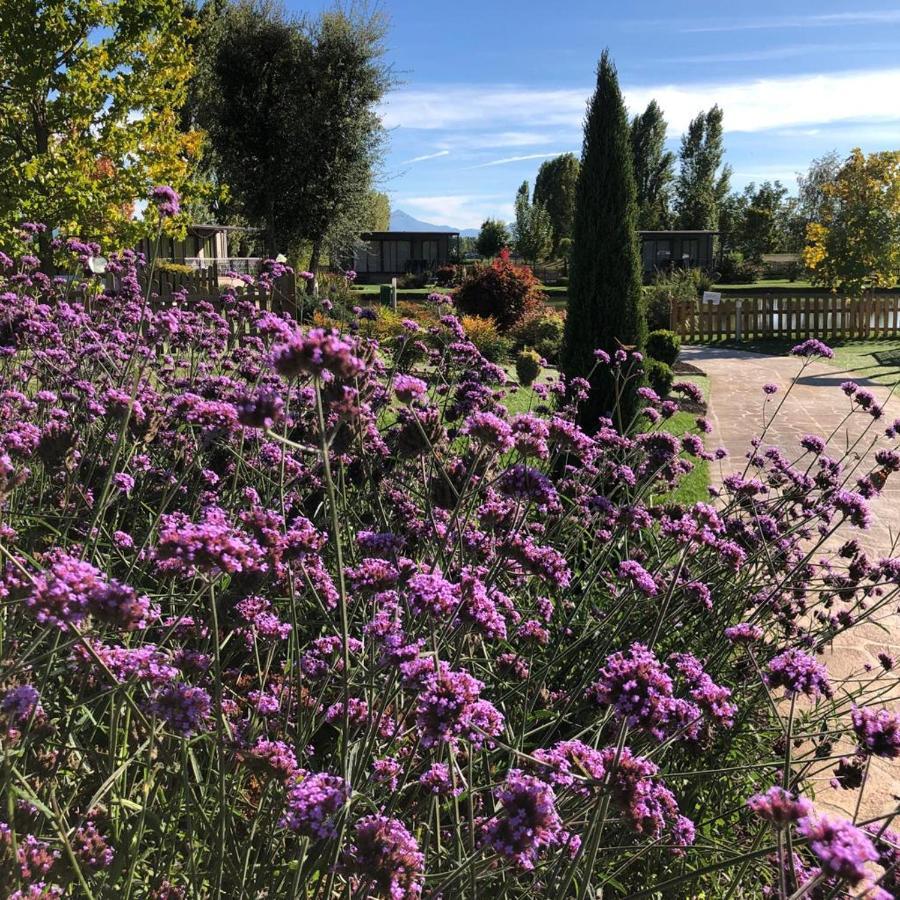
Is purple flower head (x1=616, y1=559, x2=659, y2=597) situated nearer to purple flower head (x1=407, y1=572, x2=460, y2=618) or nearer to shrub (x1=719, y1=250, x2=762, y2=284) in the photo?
purple flower head (x1=407, y1=572, x2=460, y2=618)

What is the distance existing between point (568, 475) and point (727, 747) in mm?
2318

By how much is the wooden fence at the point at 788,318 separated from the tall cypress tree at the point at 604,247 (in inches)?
570

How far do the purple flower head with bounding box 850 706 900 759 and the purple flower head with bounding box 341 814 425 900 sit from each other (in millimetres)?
1125

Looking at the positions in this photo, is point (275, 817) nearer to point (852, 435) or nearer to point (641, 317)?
point (641, 317)

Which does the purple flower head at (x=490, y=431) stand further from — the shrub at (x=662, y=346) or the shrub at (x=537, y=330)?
the shrub at (x=537, y=330)

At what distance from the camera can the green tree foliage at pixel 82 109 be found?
12.0 meters

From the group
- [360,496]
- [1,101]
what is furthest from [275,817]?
[1,101]

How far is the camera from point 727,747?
321 centimetres

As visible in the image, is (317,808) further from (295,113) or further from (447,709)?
(295,113)

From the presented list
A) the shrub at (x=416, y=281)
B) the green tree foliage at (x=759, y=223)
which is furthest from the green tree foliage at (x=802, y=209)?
the shrub at (x=416, y=281)

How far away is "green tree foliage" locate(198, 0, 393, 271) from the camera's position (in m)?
26.2

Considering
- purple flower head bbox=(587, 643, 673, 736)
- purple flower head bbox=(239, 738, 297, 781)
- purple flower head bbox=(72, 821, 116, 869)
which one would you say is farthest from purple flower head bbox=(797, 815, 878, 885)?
purple flower head bbox=(72, 821, 116, 869)

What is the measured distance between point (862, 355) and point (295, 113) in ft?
61.7

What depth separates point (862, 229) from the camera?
2152cm
